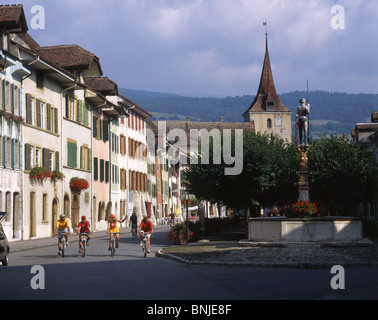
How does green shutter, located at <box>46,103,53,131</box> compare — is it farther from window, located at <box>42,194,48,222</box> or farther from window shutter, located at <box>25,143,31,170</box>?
window, located at <box>42,194,48,222</box>

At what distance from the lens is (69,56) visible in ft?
167

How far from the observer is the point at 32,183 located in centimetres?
4078

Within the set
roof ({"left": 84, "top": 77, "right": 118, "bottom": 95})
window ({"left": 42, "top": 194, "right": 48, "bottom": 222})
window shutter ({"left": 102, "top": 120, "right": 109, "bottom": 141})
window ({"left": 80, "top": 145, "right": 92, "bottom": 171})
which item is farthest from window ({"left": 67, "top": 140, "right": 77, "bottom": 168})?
roof ({"left": 84, "top": 77, "right": 118, "bottom": 95})

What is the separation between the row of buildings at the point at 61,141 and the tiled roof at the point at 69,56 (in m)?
0.07

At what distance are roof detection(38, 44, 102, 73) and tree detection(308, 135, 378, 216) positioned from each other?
54.3 feet

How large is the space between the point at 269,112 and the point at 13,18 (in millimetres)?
113687

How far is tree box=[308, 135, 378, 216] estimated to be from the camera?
43.6 metres

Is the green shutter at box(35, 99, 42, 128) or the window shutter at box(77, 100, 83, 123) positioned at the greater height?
the window shutter at box(77, 100, 83, 123)

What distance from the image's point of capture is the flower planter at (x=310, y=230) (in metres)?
28.5

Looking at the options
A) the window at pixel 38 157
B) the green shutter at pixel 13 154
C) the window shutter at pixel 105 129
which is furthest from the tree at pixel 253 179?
the window shutter at pixel 105 129

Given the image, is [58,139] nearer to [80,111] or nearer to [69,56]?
[80,111]

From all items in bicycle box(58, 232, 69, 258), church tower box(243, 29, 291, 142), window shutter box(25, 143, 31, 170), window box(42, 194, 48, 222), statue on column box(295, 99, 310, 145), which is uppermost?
church tower box(243, 29, 291, 142)
